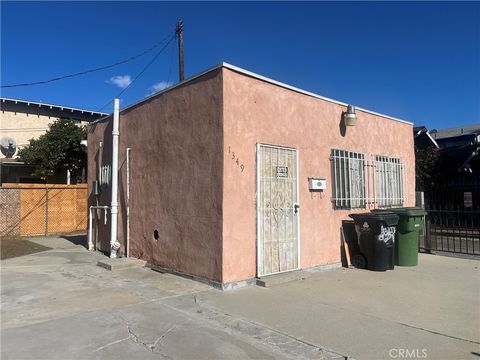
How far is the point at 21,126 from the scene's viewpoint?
97.7 feet

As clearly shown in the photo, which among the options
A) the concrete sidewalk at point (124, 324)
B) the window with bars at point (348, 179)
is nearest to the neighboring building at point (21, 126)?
the concrete sidewalk at point (124, 324)

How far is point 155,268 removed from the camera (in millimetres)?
9398

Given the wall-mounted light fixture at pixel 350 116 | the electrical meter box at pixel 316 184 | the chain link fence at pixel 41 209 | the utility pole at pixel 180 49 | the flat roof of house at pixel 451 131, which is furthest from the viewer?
the flat roof of house at pixel 451 131

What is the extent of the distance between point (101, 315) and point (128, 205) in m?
5.06

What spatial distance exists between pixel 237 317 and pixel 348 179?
19.1ft

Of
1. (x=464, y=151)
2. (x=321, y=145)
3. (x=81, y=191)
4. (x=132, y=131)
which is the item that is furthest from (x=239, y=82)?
(x=464, y=151)

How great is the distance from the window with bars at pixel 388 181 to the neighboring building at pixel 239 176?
0.16 metres

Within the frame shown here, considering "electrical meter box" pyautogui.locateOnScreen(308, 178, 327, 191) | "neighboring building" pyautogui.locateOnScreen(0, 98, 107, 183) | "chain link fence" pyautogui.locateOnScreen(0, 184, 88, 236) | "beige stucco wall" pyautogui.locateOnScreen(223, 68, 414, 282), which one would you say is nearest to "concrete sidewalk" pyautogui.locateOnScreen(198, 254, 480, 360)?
"beige stucco wall" pyautogui.locateOnScreen(223, 68, 414, 282)

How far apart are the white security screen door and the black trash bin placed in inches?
65.8

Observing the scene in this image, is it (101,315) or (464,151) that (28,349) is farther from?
(464,151)

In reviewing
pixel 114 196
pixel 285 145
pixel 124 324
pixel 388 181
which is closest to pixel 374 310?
pixel 124 324

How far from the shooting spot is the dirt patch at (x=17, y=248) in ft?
39.1

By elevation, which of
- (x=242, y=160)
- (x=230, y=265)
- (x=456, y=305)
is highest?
(x=242, y=160)

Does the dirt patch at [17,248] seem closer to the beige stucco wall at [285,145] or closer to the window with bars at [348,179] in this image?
the beige stucco wall at [285,145]
